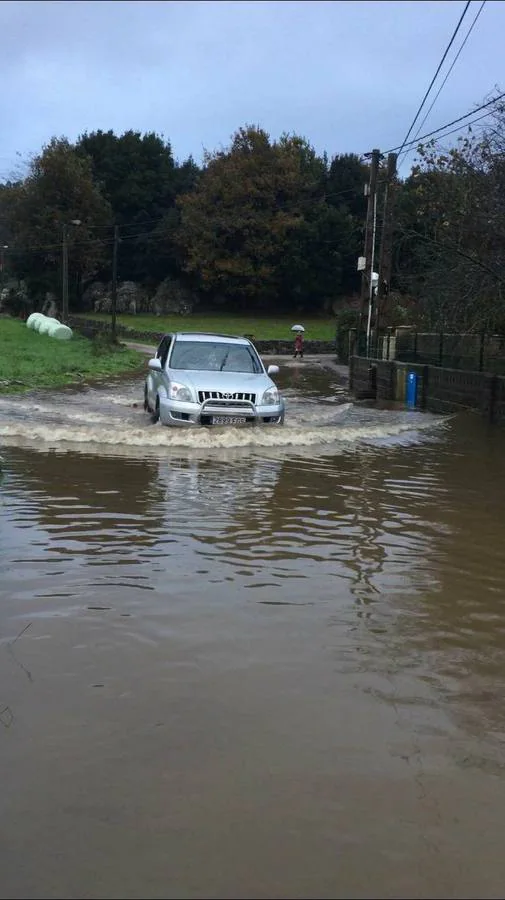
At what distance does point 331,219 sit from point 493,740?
63.5 m

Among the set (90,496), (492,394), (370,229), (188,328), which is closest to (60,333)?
(188,328)

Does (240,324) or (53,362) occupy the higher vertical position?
(240,324)

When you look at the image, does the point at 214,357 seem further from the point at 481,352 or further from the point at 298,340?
the point at 298,340

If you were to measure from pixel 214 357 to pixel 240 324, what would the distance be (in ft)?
148

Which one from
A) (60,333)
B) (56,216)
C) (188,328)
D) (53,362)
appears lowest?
(53,362)

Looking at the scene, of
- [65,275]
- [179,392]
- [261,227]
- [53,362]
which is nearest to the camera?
[179,392]

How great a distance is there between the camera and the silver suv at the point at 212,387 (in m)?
10.7

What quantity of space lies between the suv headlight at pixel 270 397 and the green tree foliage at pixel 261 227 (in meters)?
51.7

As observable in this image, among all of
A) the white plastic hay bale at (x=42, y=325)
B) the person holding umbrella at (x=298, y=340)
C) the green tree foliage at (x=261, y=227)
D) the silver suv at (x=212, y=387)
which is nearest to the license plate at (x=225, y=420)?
the silver suv at (x=212, y=387)

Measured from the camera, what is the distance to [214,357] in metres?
12.0

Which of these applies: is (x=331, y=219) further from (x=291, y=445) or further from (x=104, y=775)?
(x=104, y=775)

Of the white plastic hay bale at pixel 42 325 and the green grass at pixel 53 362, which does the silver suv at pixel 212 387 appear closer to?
the green grass at pixel 53 362

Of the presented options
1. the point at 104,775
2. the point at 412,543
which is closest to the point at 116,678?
the point at 104,775

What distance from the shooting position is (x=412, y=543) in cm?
600
